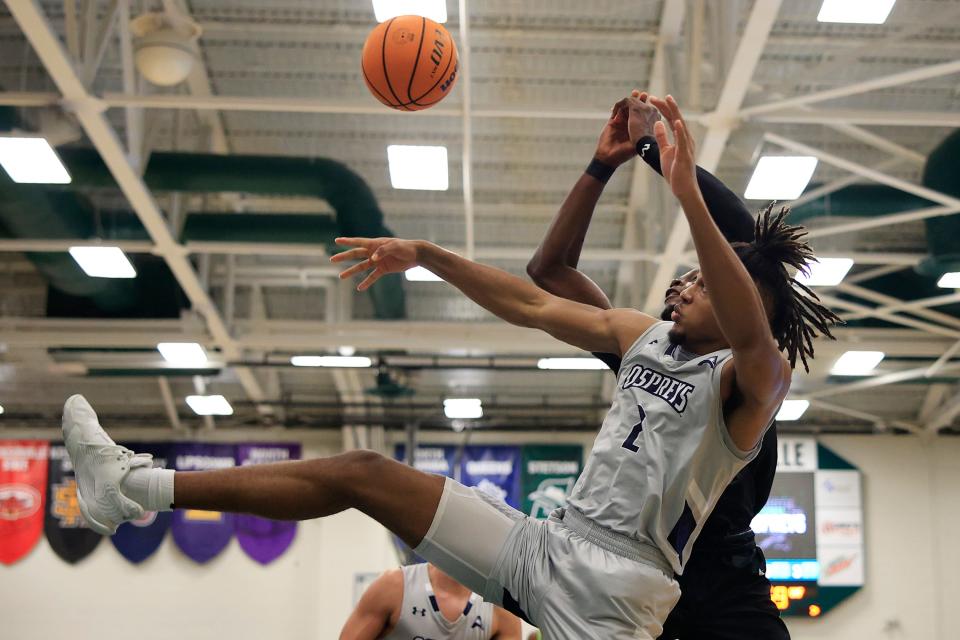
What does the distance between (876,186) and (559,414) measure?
7.53 metres

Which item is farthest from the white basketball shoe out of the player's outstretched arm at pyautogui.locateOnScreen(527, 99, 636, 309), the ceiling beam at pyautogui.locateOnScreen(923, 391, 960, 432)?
the ceiling beam at pyautogui.locateOnScreen(923, 391, 960, 432)

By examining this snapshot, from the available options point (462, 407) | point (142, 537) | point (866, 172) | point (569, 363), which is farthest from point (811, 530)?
point (142, 537)

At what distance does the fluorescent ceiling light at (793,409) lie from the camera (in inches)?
663

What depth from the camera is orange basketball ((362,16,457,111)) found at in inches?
255

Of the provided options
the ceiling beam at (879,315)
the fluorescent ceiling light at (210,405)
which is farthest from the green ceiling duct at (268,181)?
the ceiling beam at (879,315)

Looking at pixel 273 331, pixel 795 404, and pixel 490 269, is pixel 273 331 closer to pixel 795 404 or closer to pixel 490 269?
pixel 795 404

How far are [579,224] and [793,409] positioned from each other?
44.1 feet

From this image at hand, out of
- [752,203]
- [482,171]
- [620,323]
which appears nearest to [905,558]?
[752,203]

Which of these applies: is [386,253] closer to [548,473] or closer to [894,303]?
[894,303]

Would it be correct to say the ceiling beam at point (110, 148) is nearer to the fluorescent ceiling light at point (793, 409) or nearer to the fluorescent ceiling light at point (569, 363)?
the fluorescent ceiling light at point (569, 363)

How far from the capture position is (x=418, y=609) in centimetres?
635

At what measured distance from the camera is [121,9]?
33.4 ft

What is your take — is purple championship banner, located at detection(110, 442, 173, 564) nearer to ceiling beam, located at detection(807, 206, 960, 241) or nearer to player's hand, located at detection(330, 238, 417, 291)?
ceiling beam, located at detection(807, 206, 960, 241)

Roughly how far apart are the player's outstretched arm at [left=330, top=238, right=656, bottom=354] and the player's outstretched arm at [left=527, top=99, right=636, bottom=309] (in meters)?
0.51
